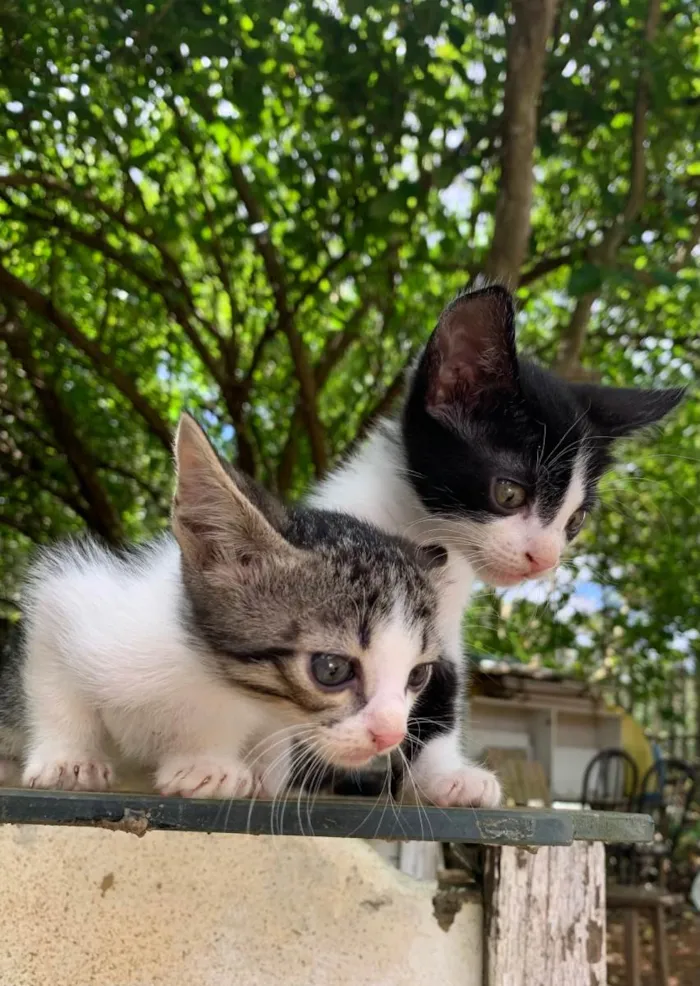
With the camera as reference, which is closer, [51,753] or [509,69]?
[51,753]

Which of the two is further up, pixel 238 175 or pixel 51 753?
pixel 238 175

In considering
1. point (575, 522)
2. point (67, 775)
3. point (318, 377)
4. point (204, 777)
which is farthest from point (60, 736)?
point (318, 377)

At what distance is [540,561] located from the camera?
1.48 m

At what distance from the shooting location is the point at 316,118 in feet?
9.35

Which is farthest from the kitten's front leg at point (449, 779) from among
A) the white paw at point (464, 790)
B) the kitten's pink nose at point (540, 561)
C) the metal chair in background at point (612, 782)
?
the metal chair in background at point (612, 782)

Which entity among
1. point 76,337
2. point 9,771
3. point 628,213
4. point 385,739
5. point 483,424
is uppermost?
point 628,213

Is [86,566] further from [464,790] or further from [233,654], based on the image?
[464,790]

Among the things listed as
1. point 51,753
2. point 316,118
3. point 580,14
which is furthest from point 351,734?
point 580,14

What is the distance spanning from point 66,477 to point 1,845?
319 centimetres

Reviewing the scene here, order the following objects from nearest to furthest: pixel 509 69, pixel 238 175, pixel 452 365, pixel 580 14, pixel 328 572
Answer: pixel 328 572 < pixel 452 365 < pixel 509 69 < pixel 580 14 < pixel 238 175

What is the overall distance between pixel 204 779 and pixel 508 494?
Answer: 72cm

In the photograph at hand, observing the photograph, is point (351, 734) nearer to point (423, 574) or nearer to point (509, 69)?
point (423, 574)

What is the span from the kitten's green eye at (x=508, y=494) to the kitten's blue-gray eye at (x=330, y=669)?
1.67ft

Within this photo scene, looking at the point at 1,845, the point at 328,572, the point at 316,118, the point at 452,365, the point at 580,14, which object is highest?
the point at 580,14
